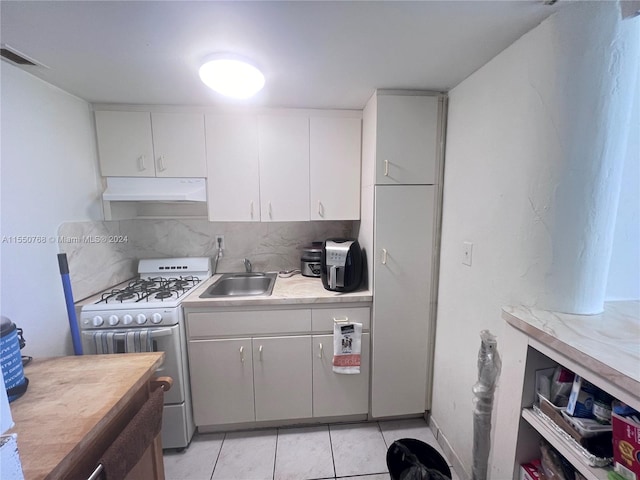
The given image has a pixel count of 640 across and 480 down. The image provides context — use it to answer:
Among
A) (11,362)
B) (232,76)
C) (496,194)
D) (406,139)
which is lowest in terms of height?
(11,362)

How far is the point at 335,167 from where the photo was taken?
1816mm

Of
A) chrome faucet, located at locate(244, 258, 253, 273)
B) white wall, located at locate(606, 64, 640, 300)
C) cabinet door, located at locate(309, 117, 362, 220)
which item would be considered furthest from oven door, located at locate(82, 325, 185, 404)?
white wall, located at locate(606, 64, 640, 300)

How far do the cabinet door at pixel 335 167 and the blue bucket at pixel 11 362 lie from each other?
4.88 ft

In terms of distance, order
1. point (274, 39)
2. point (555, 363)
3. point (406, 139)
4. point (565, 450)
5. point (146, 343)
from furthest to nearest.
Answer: point (406, 139), point (146, 343), point (274, 39), point (555, 363), point (565, 450)

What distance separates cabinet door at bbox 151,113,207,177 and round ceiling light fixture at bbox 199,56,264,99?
55 centimetres

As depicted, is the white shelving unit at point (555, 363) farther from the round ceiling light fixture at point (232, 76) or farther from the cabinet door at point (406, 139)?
the round ceiling light fixture at point (232, 76)

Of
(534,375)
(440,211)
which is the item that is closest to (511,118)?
(440,211)

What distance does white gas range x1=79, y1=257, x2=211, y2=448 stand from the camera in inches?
55.5

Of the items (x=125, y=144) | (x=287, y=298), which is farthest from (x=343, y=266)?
(x=125, y=144)

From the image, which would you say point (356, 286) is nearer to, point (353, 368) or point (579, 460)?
point (353, 368)

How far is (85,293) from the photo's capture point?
159 cm

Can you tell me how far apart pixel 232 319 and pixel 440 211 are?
1.47 meters

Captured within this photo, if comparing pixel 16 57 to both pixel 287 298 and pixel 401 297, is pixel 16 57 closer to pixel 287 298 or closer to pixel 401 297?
pixel 287 298

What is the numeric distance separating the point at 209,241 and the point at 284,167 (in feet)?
3.05
